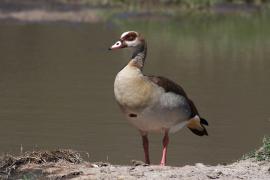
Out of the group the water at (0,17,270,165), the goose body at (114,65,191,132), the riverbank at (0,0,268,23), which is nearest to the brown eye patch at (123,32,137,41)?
the goose body at (114,65,191,132)

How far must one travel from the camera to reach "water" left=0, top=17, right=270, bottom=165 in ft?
34.7

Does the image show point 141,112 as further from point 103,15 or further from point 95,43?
point 103,15

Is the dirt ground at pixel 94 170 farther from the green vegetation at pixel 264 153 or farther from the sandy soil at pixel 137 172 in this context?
the green vegetation at pixel 264 153

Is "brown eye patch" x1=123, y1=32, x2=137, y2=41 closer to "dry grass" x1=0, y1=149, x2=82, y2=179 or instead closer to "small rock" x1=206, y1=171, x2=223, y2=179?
"dry grass" x1=0, y1=149, x2=82, y2=179

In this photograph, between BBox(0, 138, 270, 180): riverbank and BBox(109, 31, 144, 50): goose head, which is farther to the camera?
BBox(109, 31, 144, 50): goose head

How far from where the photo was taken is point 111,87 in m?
15.4

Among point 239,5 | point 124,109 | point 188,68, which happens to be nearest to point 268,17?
point 239,5

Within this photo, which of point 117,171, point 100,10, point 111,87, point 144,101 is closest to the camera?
point 117,171

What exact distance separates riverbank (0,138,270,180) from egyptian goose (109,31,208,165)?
40cm

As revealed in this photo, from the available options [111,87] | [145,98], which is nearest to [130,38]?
[145,98]

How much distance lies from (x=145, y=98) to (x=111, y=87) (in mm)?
7453

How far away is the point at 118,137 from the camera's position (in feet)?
36.0

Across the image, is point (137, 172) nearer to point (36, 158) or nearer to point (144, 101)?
point (144, 101)

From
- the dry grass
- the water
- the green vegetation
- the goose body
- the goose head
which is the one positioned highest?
the goose head
